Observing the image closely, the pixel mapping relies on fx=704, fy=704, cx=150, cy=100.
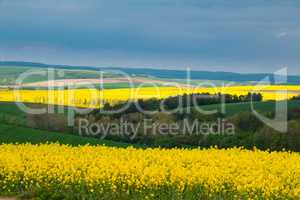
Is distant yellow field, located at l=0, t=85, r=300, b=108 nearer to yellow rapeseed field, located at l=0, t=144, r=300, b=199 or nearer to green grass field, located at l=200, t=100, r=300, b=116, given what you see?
green grass field, located at l=200, t=100, r=300, b=116

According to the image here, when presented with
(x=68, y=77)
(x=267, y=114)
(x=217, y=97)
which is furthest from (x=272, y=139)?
(x=68, y=77)

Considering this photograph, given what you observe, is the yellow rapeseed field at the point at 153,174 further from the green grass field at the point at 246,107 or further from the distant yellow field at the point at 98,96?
the distant yellow field at the point at 98,96

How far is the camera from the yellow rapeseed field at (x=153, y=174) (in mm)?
14734

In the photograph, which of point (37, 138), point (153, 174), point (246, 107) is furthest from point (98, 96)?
point (153, 174)

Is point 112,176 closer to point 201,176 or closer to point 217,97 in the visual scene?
point 201,176

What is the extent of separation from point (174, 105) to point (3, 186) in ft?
167

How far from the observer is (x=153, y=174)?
1536 centimetres

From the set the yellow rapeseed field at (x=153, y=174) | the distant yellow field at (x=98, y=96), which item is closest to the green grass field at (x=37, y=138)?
the yellow rapeseed field at (x=153, y=174)

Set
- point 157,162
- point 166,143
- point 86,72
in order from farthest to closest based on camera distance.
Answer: point 86,72
point 166,143
point 157,162

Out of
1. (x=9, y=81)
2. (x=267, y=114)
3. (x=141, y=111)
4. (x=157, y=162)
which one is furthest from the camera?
(x=9, y=81)

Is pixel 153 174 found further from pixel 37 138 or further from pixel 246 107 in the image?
pixel 246 107

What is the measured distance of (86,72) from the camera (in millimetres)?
190625

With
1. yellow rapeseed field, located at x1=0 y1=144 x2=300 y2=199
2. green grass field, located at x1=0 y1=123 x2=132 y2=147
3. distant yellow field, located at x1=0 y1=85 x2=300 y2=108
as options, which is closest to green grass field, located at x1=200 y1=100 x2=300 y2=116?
green grass field, located at x1=0 y1=123 x2=132 y2=147

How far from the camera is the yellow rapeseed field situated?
48.3ft
